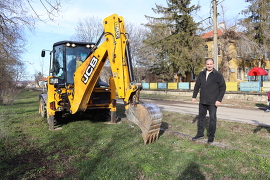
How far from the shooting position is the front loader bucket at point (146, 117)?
197 inches

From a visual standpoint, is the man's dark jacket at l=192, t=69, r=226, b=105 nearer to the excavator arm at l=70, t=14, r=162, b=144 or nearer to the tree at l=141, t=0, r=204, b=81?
the excavator arm at l=70, t=14, r=162, b=144

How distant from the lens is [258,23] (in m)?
30.1

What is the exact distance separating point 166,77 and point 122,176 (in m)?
33.0

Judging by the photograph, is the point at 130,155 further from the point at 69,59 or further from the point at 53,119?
the point at 69,59

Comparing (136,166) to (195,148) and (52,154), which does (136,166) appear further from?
(52,154)

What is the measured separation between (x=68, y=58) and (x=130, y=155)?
449 centimetres

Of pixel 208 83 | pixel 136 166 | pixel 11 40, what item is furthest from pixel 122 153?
pixel 11 40

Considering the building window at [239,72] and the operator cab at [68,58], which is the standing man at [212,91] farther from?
the building window at [239,72]

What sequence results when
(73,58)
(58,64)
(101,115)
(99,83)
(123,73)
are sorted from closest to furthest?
(123,73) → (73,58) → (58,64) → (99,83) → (101,115)

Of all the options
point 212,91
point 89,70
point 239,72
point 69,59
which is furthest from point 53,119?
point 239,72

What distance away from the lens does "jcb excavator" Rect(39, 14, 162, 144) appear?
5.21 metres

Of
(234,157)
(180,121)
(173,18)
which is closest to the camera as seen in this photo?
(234,157)

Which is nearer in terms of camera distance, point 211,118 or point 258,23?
point 211,118

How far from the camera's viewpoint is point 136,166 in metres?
4.13
